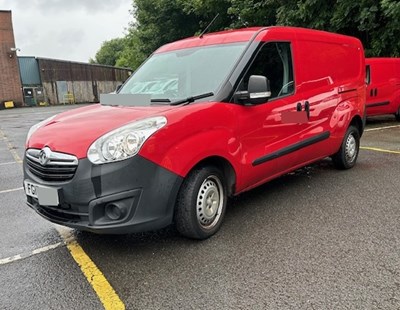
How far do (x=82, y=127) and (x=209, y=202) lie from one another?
4.11 feet

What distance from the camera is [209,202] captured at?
3.36 metres

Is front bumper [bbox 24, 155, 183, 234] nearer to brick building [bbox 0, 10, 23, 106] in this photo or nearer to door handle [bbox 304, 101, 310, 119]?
door handle [bbox 304, 101, 310, 119]

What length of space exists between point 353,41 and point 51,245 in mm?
4817

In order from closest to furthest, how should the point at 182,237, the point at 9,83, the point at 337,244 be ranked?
the point at 337,244 → the point at 182,237 → the point at 9,83

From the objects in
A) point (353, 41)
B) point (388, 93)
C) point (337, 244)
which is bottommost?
point (337, 244)

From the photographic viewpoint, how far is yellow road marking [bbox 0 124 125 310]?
98.7 inches

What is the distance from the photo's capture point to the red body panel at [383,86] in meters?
9.95

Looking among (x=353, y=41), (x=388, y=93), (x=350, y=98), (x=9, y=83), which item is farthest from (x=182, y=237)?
(x=9, y=83)

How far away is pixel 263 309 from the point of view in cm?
236

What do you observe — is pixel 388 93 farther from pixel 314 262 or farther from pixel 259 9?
pixel 314 262

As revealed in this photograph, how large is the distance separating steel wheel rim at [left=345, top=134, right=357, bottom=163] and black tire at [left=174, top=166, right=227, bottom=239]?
9.00 feet

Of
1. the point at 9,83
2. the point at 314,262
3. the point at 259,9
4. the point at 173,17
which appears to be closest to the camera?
the point at 314,262

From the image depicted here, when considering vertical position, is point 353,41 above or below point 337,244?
above

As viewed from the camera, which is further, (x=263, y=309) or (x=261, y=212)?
(x=261, y=212)
